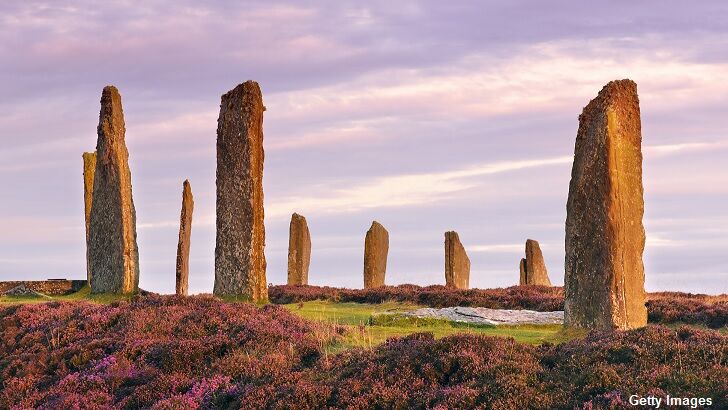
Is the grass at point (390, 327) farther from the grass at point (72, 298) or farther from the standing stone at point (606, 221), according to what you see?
the grass at point (72, 298)

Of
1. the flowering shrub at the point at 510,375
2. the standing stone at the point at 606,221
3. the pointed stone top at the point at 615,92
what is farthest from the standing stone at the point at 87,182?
the flowering shrub at the point at 510,375

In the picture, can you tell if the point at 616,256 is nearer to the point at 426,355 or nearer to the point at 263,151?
the point at 426,355

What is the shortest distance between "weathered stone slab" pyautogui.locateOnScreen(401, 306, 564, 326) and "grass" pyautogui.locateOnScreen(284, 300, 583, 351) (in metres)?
0.32

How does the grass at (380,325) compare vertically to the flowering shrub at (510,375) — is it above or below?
above

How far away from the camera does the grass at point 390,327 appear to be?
20375 mm

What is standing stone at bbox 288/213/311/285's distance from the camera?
147 ft

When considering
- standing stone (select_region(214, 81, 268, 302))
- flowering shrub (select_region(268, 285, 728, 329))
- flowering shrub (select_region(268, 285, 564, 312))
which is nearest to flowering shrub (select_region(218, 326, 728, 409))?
standing stone (select_region(214, 81, 268, 302))

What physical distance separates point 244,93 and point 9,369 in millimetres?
12089

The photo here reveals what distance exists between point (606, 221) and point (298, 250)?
2688cm

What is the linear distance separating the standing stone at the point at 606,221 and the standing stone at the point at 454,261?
22210mm

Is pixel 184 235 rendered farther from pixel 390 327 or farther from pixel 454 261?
pixel 390 327

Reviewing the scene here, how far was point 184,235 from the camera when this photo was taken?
37344mm

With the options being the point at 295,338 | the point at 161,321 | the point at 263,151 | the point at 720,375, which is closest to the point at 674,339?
the point at 720,375

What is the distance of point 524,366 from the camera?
14719 millimetres
